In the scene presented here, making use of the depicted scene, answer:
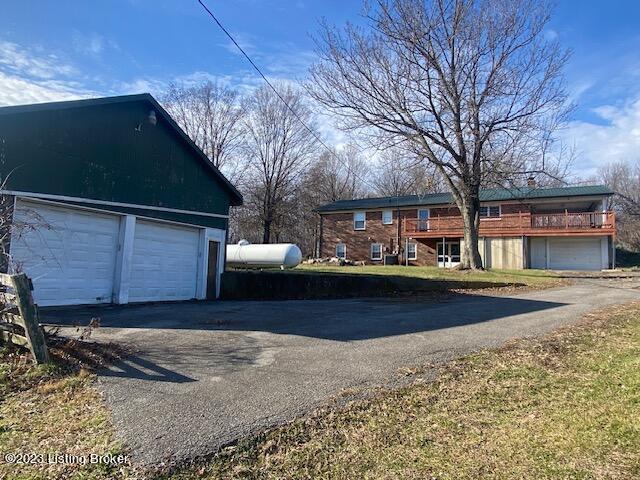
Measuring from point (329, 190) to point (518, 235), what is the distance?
26865 millimetres

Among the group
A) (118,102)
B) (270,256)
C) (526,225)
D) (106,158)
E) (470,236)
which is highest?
(118,102)

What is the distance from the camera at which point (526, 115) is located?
18734 mm

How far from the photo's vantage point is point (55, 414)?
3.93 metres

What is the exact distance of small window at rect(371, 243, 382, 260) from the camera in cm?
3438

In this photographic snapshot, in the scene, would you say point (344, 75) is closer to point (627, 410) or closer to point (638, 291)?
point (638, 291)

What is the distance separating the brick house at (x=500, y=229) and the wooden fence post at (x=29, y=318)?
76.0ft

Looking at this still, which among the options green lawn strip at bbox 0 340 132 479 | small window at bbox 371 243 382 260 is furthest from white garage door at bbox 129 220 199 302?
small window at bbox 371 243 382 260

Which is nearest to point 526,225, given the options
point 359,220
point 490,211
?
point 490,211

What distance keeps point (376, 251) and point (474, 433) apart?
103 ft

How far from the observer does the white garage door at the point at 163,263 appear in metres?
11.9

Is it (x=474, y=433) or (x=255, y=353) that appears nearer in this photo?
(x=474, y=433)

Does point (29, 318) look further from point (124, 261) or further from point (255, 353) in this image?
point (124, 261)

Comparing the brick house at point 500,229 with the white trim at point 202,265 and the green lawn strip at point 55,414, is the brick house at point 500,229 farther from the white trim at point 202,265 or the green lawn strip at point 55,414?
the green lawn strip at point 55,414

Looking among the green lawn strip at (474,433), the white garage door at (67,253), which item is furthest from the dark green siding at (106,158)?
the green lawn strip at (474,433)
